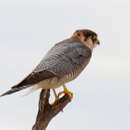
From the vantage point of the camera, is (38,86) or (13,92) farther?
(38,86)

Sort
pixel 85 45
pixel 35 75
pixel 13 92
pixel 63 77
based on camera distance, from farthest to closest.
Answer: pixel 85 45, pixel 63 77, pixel 35 75, pixel 13 92

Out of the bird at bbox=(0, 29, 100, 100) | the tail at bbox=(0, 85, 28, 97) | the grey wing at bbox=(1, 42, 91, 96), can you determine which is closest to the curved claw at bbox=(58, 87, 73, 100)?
the bird at bbox=(0, 29, 100, 100)

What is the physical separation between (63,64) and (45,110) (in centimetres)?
182

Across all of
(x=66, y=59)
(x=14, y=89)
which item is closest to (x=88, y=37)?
(x=66, y=59)

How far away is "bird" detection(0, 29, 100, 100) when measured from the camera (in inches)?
645

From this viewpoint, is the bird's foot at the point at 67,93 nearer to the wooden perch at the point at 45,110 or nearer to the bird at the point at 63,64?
the bird at the point at 63,64

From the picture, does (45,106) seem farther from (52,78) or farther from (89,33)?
(89,33)

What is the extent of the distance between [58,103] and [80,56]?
2.16 metres

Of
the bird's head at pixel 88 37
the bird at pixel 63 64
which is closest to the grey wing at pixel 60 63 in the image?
the bird at pixel 63 64

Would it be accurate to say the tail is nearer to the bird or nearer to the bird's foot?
the bird

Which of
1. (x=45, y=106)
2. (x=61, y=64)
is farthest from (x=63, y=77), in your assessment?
(x=45, y=106)

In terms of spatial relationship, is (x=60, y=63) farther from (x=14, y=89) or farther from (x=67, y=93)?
(x=14, y=89)

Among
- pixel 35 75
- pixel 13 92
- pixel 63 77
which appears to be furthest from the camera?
pixel 63 77

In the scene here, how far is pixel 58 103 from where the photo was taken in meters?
16.5
